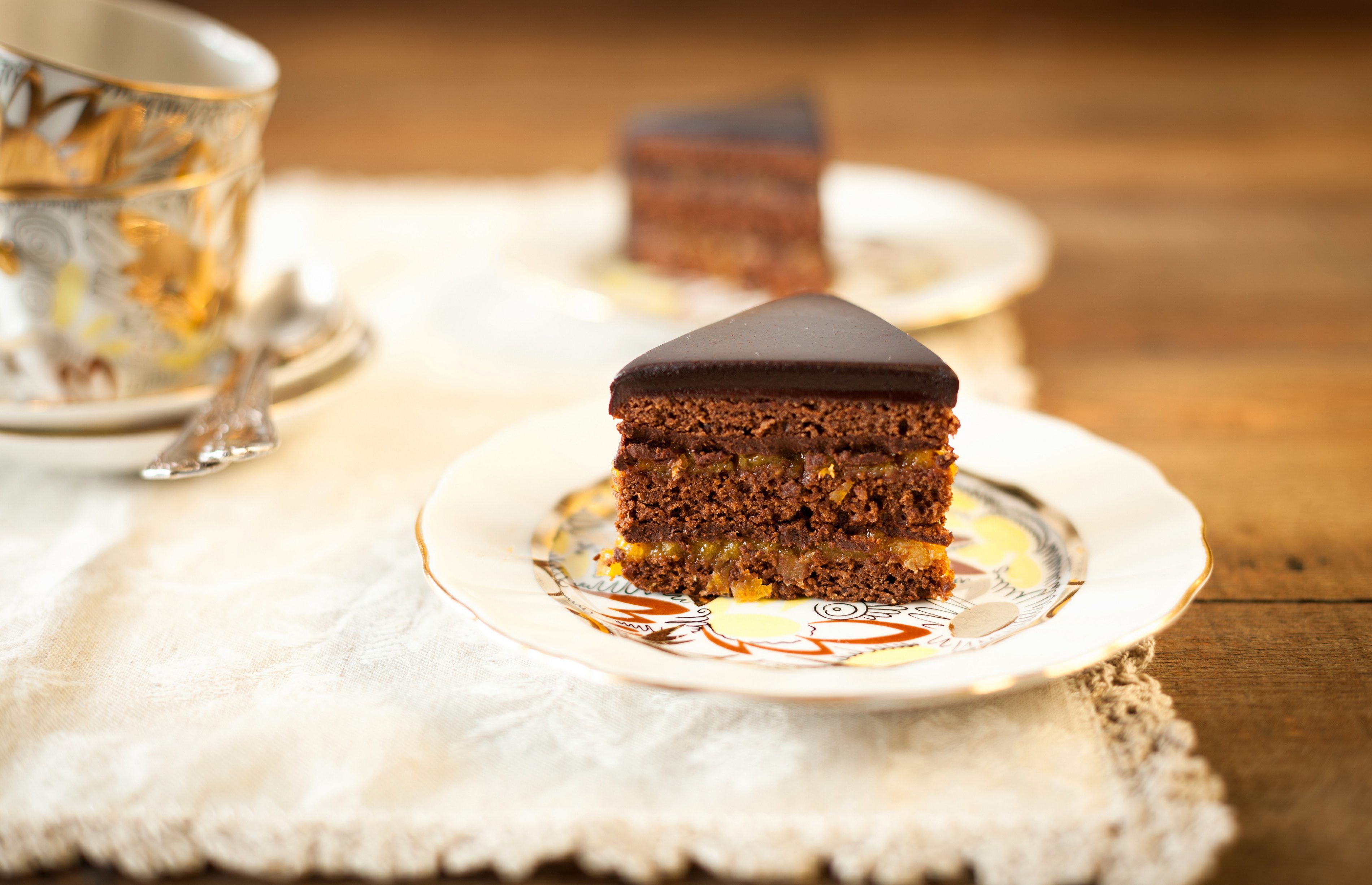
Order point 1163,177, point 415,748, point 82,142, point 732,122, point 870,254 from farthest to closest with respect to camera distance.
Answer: point 1163,177 < point 732,122 < point 870,254 < point 82,142 < point 415,748

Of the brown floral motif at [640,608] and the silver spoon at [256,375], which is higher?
the silver spoon at [256,375]

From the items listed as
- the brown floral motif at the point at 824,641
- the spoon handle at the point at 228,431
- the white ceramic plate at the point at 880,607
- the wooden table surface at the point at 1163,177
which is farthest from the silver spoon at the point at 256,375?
the wooden table surface at the point at 1163,177

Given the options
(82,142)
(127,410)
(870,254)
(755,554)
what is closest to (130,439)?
(127,410)

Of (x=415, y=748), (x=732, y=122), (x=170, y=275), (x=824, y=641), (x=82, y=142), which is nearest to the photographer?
(x=415, y=748)

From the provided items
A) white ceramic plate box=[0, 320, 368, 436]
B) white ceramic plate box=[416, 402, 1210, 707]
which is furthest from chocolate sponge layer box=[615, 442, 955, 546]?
white ceramic plate box=[0, 320, 368, 436]

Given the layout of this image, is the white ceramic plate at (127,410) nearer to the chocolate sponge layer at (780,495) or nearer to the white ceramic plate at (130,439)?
the white ceramic plate at (130,439)

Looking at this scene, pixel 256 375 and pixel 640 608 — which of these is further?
pixel 256 375

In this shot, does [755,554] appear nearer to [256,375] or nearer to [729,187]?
[256,375]
